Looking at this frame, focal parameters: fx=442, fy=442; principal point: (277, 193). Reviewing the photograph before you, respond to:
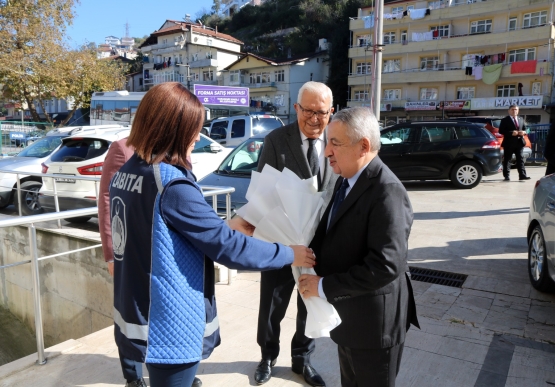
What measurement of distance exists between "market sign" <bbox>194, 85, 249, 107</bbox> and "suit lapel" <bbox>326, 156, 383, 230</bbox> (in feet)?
71.7

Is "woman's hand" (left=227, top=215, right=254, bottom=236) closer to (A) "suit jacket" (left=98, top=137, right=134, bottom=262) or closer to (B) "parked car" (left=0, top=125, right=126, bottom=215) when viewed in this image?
(A) "suit jacket" (left=98, top=137, right=134, bottom=262)

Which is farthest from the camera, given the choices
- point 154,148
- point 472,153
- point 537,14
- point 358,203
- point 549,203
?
point 537,14

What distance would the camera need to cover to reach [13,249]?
7660 millimetres

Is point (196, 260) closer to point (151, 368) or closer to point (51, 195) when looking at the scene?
point (151, 368)

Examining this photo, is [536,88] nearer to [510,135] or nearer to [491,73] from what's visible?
[491,73]

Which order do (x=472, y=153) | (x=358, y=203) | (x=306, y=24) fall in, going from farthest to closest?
(x=306, y=24)
(x=472, y=153)
(x=358, y=203)

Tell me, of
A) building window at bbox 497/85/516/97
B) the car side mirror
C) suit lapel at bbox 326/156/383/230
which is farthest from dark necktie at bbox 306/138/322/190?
building window at bbox 497/85/516/97

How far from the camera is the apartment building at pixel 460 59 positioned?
117 feet

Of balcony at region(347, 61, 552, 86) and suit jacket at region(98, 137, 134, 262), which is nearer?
suit jacket at region(98, 137, 134, 262)

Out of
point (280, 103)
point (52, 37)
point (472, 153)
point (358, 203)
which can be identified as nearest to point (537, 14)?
point (280, 103)

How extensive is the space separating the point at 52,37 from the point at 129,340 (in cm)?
2599

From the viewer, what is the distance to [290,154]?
2.80m

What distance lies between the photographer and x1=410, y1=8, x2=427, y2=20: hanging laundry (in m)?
41.6

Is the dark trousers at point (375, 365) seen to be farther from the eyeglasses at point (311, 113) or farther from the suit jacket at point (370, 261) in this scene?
the eyeglasses at point (311, 113)
